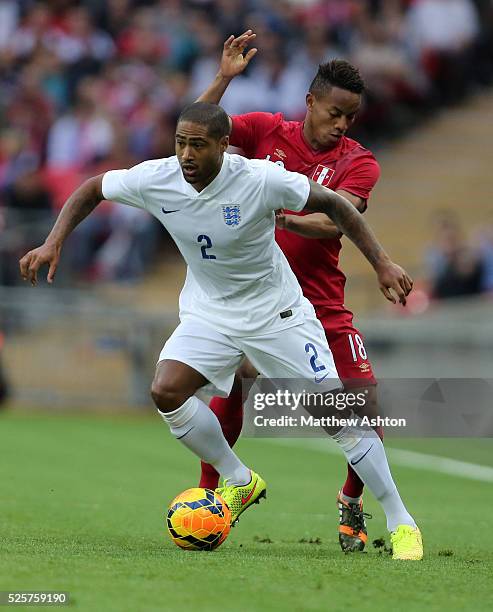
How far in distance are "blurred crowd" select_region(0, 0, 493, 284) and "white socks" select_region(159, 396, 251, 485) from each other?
1138cm

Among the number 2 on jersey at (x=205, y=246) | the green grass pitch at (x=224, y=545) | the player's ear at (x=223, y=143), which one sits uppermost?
the player's ear at (x=223, y=143)

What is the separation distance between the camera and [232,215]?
7.42 m

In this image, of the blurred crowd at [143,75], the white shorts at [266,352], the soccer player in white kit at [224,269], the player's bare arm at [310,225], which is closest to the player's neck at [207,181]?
the soccer player in white kit at [224,269]

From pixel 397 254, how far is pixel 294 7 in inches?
192

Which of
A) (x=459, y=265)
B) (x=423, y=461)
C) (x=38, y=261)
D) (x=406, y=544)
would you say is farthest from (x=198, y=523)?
(x=459, y=265)

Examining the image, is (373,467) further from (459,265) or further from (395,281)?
(459,265)

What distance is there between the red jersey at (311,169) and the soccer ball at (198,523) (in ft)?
5.11

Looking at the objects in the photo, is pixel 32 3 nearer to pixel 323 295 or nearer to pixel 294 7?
pixel 294 7

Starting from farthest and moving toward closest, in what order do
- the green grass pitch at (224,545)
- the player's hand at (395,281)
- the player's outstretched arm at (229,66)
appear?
the player's outstretched arm at (229,66) < the player's hand at (395,281) < the green grass pitch at (224,545)

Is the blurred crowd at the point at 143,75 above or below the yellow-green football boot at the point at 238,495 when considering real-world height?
above

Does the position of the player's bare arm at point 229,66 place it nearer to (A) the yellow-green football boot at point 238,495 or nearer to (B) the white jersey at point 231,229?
(B) the white jersey at point 231,229

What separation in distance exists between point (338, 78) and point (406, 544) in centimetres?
276

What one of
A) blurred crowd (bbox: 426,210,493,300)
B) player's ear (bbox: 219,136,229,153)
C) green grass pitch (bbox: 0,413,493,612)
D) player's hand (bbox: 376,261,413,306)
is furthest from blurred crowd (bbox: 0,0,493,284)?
player's hand (bbox: 376,261,413,306)

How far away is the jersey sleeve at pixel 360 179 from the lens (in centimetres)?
809
